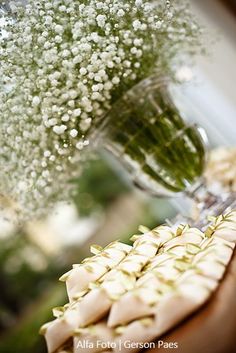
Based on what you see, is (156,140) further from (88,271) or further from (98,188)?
(98,188)

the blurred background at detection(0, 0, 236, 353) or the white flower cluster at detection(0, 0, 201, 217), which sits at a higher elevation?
the white flower cluster at detection(0, 0, 201, 217)

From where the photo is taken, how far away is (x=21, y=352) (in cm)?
365

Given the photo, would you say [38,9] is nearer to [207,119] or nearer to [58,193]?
[58,193]

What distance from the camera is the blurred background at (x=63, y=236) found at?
3.71 meters

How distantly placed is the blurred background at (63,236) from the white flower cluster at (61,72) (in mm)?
1671

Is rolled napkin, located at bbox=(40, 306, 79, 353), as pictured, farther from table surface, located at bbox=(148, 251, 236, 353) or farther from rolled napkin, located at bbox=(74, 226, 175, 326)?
table surface, located at bbox=(148, 251, 236, 353)

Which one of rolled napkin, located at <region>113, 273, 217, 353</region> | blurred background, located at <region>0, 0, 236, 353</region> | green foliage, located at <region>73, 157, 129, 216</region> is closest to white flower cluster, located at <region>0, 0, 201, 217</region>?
rolled napkin, located at <region>113, 273, 217, 353</region>

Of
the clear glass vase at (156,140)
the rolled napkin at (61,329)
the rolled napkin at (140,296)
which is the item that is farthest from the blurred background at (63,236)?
the rolled napkin at (61,329)

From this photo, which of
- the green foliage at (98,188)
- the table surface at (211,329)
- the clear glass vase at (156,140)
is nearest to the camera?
the table surface at (211,329)

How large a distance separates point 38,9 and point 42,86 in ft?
0.62

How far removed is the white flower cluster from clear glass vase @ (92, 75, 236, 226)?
4 cm

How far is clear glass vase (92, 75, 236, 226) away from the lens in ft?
4.51

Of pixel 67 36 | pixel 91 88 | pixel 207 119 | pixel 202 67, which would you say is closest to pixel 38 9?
pixel 67 36

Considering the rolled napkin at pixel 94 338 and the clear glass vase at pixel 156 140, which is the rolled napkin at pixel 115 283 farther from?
the clear glass vase at pixel 156 140
